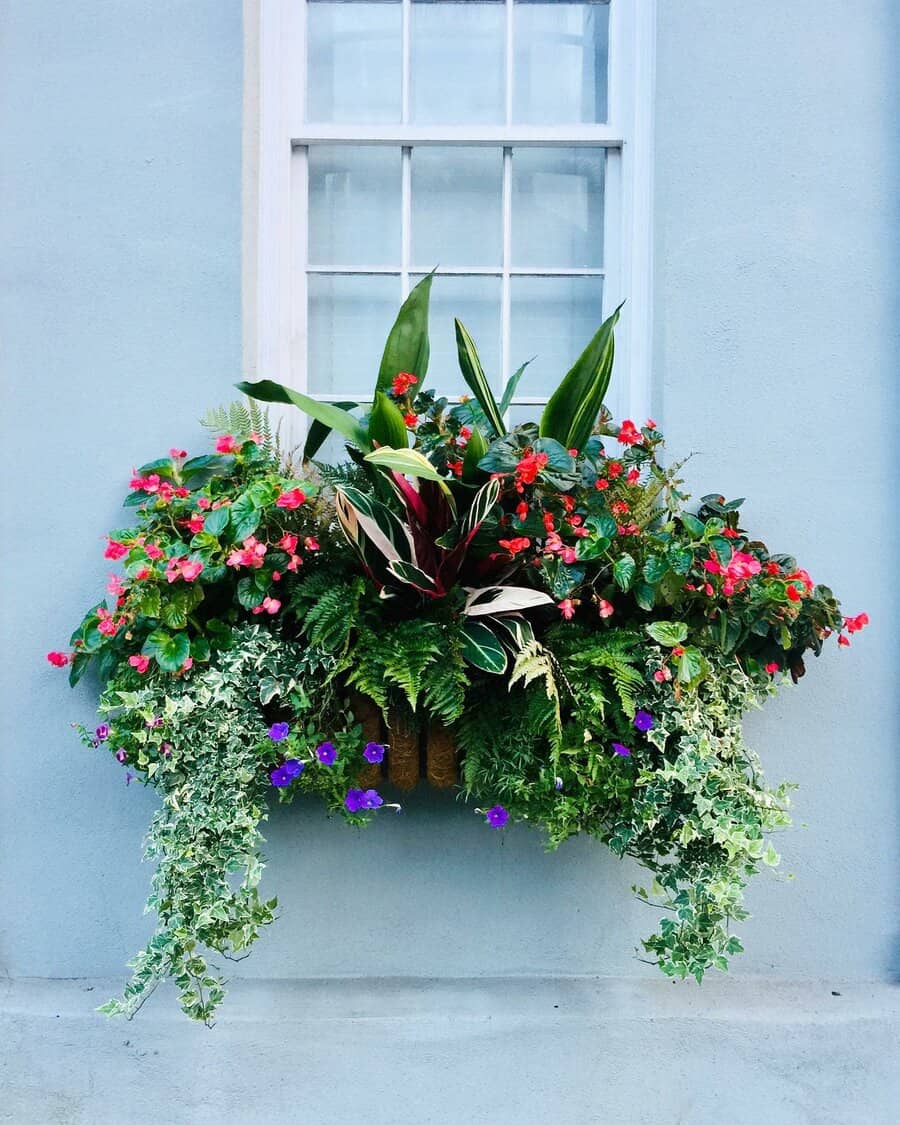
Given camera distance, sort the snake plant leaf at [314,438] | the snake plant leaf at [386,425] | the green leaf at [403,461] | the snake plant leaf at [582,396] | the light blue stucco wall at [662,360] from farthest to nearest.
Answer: the light blue stucco wall at [662,360]
the snake plant leaf at [314,438]
the snake plant leaf at [582,396]
the snake plant leaf at [386,425]
the green leaf at [403,461]

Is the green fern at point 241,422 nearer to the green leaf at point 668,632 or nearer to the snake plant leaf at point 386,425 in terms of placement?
the snake plant leaf at point 386,425

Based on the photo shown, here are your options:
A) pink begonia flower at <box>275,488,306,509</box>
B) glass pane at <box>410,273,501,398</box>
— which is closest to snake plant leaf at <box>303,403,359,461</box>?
pink begonia flower at <box>275,488,306,509</box>

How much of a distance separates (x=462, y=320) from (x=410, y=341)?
0.46 metres

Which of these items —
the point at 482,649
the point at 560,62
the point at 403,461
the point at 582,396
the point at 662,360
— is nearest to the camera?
the point at 403,461

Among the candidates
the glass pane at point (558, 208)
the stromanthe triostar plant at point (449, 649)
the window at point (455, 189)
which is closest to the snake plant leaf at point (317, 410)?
the stromanthe triostar plant at point (449, 649)

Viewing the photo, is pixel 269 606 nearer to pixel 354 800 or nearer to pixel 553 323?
pixel 354 800

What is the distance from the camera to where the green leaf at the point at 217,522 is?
6.23 feet

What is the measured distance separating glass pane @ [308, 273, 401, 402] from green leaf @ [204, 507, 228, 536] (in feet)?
2.23

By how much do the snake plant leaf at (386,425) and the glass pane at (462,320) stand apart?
611 millimetres

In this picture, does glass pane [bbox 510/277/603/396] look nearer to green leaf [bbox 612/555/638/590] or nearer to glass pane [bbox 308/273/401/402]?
glass pane [bbox 308/273/401/402]

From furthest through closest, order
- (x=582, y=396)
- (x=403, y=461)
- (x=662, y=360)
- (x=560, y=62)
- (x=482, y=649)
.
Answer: (x=560, y=62)
(x=662, y=360)
(x=582, y=396)
(x=482, y=649)
(x=403, y=461)

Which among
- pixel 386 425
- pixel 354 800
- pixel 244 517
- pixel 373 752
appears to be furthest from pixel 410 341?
pixel 354 800

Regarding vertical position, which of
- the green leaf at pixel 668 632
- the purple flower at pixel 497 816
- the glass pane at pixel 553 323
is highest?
the glass pane at pixel 553 323

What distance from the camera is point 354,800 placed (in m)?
1.93
